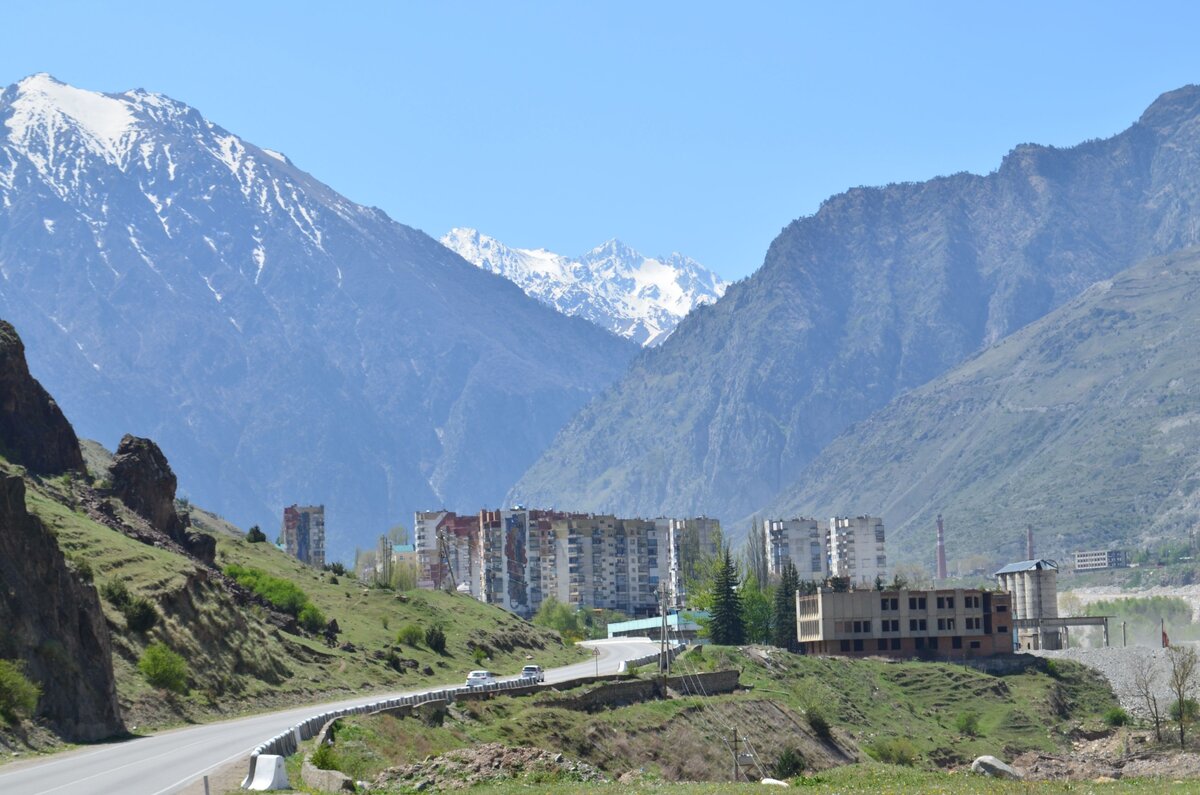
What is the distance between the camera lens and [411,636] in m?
139

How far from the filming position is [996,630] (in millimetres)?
176250

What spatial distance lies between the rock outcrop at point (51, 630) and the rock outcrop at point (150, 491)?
46.0 metres

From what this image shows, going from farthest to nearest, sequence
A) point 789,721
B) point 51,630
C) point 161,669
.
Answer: point 789,721 → point 161,669 → point 51,630

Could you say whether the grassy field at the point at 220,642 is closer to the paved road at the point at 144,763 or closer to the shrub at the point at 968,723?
the paved road at the point at 144,763

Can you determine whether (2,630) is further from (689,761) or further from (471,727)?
(689,761)

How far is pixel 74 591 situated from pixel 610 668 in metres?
71.4

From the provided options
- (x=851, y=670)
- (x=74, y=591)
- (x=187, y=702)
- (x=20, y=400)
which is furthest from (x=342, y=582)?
(x=74, y=591)

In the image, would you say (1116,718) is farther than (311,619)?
Yes

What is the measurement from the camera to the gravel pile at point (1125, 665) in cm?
16325

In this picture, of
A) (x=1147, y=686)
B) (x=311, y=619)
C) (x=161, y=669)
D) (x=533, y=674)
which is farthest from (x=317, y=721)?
(x=1147, y=686)

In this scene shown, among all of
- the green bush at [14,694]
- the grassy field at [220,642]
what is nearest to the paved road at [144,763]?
the green bush at [14,694]

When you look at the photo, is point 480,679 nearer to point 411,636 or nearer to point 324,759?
point 411,636

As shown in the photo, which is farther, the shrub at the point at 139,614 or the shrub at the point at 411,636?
the shrub at the point at 411,636

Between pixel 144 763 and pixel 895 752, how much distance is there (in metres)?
76.9
